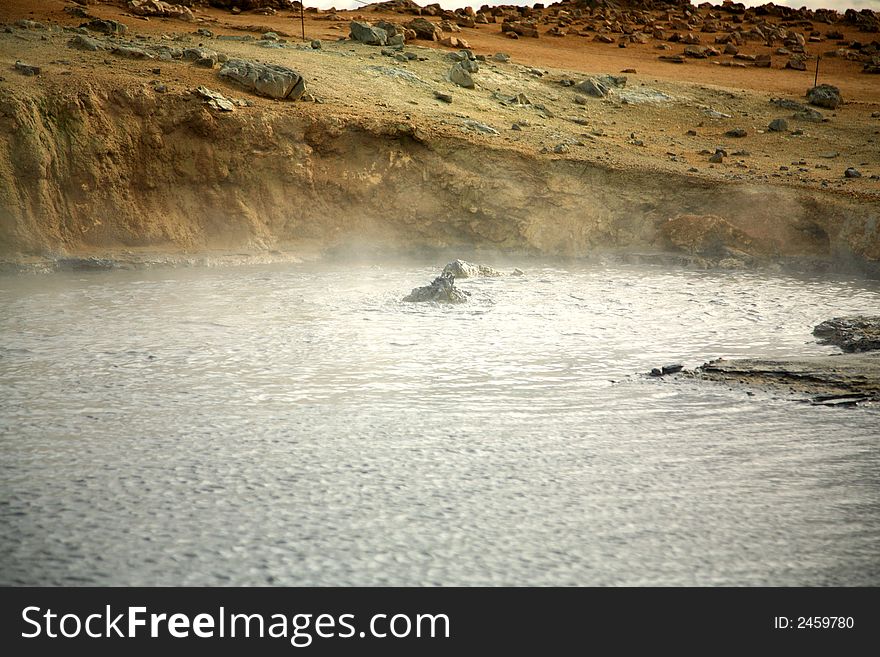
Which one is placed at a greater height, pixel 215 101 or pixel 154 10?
pixel 154 10

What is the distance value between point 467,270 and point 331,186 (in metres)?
2.97

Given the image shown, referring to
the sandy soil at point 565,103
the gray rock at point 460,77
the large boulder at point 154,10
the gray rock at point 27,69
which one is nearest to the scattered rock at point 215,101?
the sandy soil at point 565,103

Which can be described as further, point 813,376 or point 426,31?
point 426,31

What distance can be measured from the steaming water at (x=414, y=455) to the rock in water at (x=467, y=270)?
2.31 m

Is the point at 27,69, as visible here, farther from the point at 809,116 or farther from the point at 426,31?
the point at 809,116

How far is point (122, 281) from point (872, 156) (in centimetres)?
1291

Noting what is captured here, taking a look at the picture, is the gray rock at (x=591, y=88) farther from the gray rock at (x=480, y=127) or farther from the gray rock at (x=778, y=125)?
the gray rock at (x=480, y=127)

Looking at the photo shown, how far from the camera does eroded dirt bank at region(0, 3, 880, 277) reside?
1104 cm

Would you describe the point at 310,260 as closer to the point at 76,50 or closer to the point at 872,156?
the point at 76,50

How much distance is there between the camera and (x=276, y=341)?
7.11m

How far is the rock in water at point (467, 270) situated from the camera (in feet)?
34.6

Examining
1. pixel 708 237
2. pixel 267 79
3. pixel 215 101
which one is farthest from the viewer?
pixel 267 79

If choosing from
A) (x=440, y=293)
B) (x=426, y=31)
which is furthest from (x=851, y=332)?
(x=426, y=31)

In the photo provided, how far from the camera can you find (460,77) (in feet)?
53.7
